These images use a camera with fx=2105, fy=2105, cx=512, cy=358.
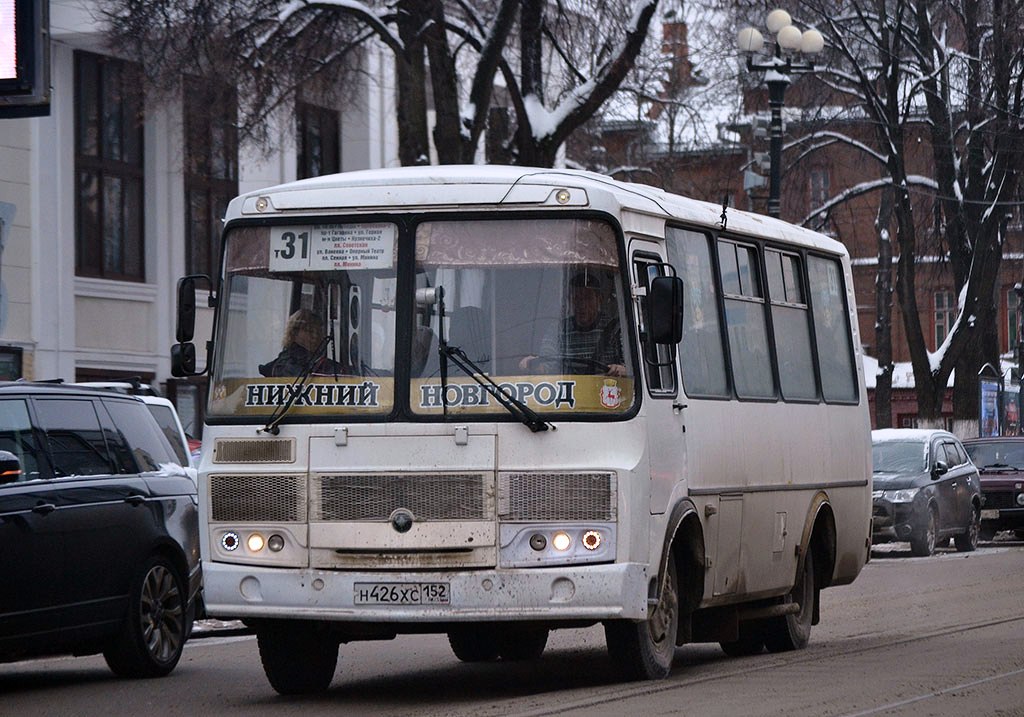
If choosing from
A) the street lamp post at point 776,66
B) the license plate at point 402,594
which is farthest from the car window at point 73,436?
the street lamp post at point 776,66

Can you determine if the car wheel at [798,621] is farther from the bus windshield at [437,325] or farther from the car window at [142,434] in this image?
the car window at [142,434]

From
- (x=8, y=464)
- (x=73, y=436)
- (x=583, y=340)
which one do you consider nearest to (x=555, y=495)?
(x=583, y=340)

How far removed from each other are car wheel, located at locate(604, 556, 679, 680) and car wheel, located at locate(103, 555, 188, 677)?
3193 mm

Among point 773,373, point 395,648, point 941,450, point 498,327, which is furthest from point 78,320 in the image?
point 498,327

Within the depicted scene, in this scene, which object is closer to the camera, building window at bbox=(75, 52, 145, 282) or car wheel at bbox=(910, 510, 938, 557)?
car wheel at bbox=(910, 510, 938, 557)

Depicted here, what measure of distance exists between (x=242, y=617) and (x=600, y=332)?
A: 2.42 m

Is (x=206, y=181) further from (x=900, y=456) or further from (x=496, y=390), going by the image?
(x=496, y=390)

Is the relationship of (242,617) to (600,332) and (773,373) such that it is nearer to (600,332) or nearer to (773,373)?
(600,332)

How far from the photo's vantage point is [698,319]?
12727 millimetres

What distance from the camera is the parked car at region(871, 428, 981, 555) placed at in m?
29.4

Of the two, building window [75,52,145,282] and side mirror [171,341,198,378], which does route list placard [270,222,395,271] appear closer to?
side mirror [171,341,198,378]

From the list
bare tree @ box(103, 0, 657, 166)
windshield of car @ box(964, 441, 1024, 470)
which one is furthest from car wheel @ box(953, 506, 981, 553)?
bare tree @ box(103, 0, 657, 166)

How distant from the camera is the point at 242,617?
36.5 ft

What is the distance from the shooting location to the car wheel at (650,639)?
11.4 meters
